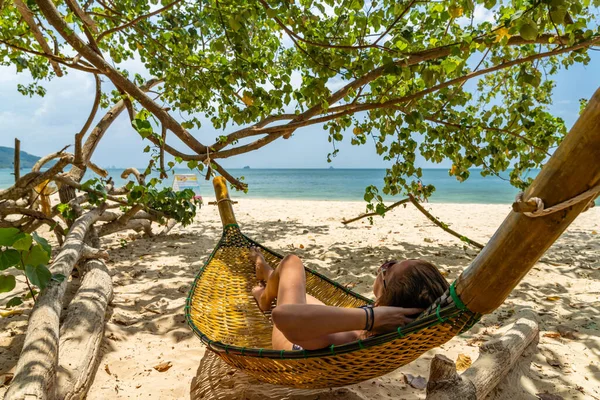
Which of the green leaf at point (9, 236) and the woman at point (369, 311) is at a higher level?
the green leaf at point (9, 236)

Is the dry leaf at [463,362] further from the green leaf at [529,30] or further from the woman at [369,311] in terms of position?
the green leaf at [529,30]

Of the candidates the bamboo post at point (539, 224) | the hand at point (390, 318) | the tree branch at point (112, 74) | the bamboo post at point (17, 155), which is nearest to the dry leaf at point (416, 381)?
the hand at point (390, 318)

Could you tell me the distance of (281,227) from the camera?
20.1ft

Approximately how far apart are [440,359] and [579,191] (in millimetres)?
735

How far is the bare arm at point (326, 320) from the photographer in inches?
45.0

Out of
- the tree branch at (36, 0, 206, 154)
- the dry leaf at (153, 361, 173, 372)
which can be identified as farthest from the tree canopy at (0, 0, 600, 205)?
the dry leaf at (153, 361, 173, 372)

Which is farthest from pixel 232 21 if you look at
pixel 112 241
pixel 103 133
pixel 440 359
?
pixel 112 241

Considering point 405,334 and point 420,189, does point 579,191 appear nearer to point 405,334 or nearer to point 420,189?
point 405,334

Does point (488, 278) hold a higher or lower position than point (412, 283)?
higher

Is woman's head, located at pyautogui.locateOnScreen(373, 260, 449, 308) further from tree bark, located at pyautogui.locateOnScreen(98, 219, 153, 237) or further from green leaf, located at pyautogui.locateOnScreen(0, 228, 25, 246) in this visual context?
tree bark, located at pyautogui.locateOnScreen(98, 219, 153, 237)

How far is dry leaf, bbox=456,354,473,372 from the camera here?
1802 millimetres

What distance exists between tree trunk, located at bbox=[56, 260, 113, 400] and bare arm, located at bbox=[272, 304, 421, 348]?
3.13 ft

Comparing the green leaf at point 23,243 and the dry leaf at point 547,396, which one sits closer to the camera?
the green leaf at point 23,243

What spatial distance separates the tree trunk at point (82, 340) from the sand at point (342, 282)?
0.12m
